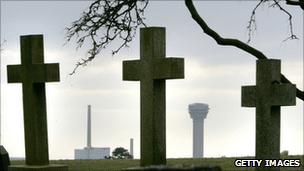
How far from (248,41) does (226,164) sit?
339 centimetres

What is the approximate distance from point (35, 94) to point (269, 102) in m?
5.51

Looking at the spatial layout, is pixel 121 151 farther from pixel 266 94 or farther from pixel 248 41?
pixel 266 94

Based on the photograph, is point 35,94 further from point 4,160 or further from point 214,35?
point 214,35

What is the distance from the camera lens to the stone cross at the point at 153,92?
50.6 feet

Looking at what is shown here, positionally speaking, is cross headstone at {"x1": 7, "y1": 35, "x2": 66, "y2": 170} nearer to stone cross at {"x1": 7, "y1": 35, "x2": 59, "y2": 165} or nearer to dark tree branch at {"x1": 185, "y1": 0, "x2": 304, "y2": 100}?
stone cross at {"x1": 7, "y1": 35, "x2": 59, "y2": 165}

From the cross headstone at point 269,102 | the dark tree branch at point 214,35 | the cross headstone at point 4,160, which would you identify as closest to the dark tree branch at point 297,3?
the dark tree branch at point 214,35

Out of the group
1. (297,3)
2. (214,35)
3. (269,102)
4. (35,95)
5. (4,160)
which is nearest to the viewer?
(269,102)

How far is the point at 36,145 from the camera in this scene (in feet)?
56.6

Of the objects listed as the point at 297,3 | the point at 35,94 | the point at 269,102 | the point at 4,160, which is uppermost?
the point at 297,3

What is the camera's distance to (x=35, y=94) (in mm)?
17391

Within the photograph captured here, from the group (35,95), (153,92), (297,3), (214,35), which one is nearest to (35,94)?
(35,95)

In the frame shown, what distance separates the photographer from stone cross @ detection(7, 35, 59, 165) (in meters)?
17.2

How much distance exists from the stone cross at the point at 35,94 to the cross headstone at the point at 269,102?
4.81 metres

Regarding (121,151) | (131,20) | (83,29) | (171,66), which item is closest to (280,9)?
(131,20)
